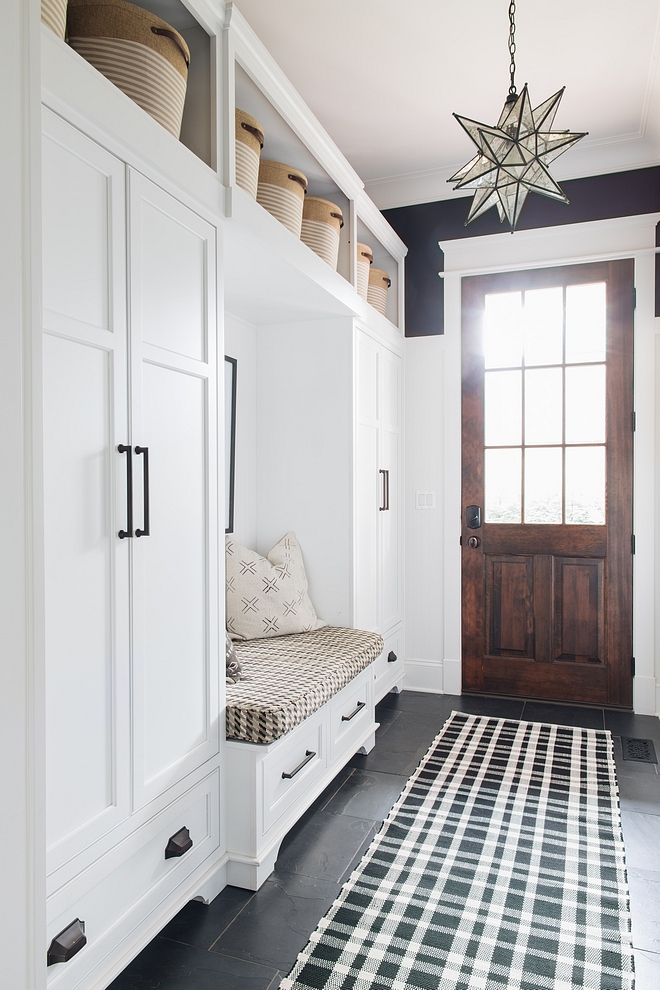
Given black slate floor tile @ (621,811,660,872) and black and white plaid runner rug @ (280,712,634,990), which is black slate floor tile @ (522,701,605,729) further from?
black slate floor tile @ (621,811,660,872)

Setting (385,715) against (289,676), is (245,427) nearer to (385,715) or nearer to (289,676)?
(289,676)

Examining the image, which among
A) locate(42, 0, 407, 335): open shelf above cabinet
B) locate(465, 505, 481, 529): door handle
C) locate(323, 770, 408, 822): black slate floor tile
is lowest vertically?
locate(323, 770, 408, 822): black slate floor tile

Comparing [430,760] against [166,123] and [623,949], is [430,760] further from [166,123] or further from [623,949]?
[166,123]

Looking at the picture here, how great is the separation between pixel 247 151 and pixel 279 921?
2251mm

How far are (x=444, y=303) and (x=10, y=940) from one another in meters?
3.62

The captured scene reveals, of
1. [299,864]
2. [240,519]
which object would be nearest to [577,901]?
[299,864]

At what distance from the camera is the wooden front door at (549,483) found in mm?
3617

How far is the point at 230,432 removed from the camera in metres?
2.99

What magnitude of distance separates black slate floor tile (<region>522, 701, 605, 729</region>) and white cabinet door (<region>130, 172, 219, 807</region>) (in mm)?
2135

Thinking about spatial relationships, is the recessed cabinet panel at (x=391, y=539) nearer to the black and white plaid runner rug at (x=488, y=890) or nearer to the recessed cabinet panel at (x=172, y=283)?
the black and white plaid runner rug at (x=488, y=890)

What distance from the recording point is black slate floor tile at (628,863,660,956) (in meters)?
1.75

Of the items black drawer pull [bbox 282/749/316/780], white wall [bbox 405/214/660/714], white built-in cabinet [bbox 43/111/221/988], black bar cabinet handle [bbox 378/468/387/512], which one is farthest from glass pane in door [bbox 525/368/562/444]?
white built-in cabinet [bbox 43/111/221/988]

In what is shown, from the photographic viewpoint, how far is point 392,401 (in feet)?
12.5

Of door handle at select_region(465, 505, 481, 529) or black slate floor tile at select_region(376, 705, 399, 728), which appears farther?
door handle at select_region(465, 505, 481, 529)
